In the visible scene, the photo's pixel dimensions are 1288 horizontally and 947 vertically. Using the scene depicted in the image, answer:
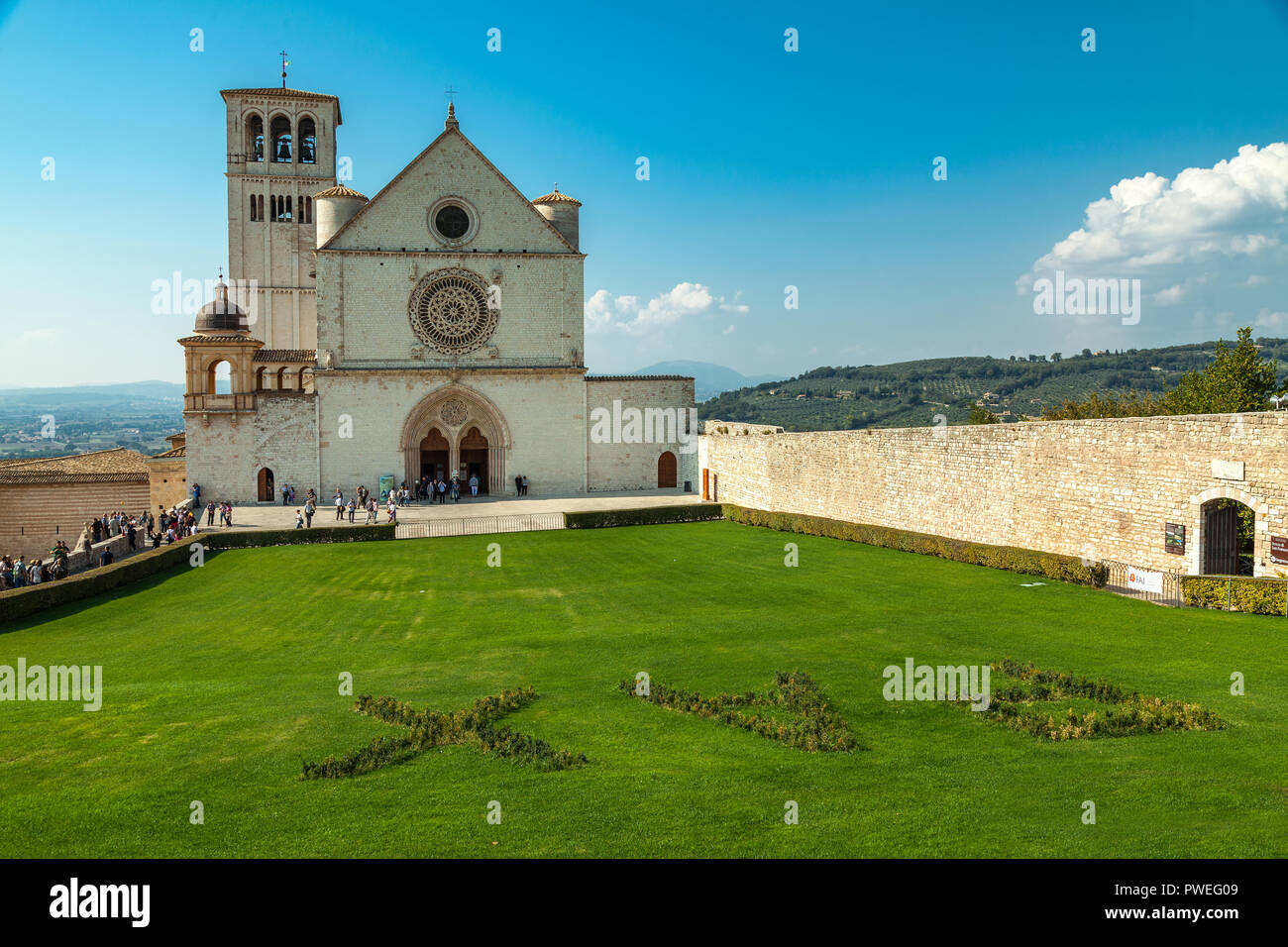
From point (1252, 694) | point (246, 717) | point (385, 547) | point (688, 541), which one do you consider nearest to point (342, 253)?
point (385, 547)

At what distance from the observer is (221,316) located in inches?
1681

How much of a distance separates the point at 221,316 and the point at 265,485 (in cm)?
978

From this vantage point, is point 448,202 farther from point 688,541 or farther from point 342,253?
point 688,541

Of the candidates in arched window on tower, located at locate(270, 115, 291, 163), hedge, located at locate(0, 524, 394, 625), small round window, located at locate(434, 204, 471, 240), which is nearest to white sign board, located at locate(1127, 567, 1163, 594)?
hedge, located at locate(0, 524, 394, 625)

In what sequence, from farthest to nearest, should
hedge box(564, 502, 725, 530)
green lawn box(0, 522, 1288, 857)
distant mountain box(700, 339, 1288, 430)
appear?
1. distant mountain box(700, 339, 1288, 430)
2. hedge box(564, 502, 725, 530)
3. green lawn box(0, 522, 1288, 857)

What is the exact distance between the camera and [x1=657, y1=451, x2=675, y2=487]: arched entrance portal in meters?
45.5

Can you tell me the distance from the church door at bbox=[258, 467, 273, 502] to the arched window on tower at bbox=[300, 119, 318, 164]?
20.9 meters

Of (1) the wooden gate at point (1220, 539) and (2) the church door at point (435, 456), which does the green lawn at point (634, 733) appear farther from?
(2) the church door at point (435, 456)

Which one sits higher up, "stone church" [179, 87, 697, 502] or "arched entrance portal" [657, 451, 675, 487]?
"stone church" [179, 87, 697, 502]

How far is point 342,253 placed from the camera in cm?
4075

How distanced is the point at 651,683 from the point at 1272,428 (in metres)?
12.8

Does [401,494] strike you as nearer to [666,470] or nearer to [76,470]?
[666,470]

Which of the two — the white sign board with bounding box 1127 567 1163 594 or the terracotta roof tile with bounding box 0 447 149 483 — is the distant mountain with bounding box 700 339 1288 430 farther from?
the white sign board with bounding box 1127 567 1163 594
